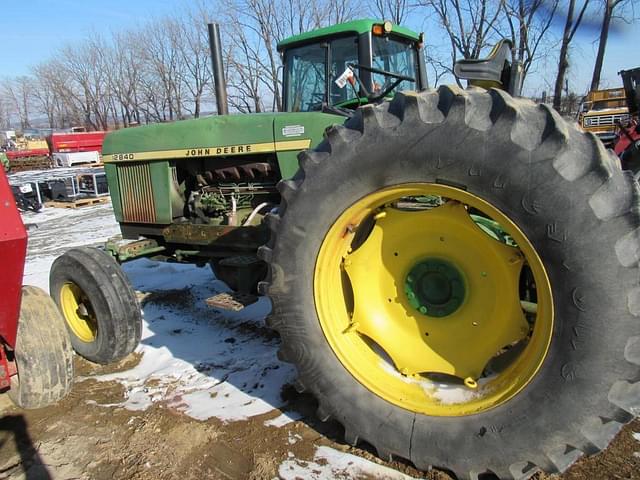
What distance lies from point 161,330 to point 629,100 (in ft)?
28.2

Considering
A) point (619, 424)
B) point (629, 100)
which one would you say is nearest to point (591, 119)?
point (629, 100)

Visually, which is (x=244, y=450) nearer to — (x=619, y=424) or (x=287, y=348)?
(x=287, y=348)

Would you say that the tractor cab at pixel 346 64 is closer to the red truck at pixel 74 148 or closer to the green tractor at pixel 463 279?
the green tractor at pixel 463 279

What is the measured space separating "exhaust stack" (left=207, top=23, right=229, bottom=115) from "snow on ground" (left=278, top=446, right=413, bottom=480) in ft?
9.48

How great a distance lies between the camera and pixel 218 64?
430cm

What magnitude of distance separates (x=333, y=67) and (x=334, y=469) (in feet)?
9.46

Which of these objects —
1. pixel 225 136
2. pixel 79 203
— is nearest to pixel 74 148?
pixel 79 203

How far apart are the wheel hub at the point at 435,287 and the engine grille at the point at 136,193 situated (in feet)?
8.62

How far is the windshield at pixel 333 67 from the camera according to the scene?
12.8ft

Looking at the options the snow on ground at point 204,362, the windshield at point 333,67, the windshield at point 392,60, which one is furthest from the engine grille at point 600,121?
the snow on ground at point 204,362

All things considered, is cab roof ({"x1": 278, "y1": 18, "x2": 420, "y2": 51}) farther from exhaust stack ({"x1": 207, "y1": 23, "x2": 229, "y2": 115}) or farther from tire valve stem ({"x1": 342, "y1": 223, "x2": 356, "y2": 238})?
tire valve stem ({"x1": 342, "y1": 223, "x2": 356, "y2": 238})

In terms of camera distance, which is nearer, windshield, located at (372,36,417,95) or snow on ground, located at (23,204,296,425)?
snow on ground, located at (23,204,296,425)

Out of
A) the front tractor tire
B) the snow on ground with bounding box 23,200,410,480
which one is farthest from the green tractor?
the snow on ground with bounding box 23,200,410,480

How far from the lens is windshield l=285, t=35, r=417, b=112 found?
3900 millimetres
